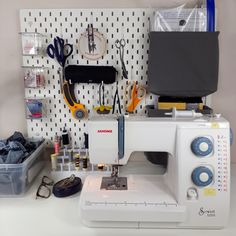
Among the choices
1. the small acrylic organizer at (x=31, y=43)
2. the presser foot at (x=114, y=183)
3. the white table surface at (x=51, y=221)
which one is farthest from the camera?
the small acrylic organizer at (x=31, y=43)

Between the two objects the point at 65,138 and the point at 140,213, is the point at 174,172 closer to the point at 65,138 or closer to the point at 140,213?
the point at 140,213

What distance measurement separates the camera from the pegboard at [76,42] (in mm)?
1208

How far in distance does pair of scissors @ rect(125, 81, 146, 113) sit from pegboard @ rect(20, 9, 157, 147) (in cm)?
2

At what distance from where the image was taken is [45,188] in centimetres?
Answer: 114

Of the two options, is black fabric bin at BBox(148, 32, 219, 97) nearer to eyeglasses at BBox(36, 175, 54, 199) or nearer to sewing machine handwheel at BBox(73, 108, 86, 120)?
sewing machine handwheel at BBox(73, 108, 86, 120)

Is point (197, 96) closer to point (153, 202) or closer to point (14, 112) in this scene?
point (153, 202)

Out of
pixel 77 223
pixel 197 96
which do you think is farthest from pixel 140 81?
pixel 77 223

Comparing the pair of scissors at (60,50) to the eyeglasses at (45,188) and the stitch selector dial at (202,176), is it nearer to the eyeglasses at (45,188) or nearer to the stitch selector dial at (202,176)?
the eyeglasses at (45,188)

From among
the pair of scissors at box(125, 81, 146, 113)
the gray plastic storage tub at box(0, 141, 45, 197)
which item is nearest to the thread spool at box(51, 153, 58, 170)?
the gray plastic storage tub at box(0, 141, 45, 197)

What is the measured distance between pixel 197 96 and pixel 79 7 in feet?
2.25

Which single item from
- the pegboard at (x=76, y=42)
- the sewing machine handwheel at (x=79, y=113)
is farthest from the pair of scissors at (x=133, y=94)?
the sewing machine handwheel at (x=79, y=113)

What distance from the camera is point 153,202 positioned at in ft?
2.98

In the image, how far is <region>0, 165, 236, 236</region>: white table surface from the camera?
2.82ft

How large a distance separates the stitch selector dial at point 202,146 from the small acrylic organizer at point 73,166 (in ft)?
1.55
